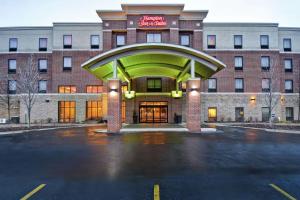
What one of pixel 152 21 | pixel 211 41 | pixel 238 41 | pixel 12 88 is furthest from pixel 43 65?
pixel 238 41

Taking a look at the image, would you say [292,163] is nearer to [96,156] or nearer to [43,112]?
[96,156]

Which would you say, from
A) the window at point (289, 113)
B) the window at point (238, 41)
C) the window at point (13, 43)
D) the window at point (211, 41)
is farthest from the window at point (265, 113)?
the window at point (13, 43)

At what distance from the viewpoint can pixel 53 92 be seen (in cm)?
3384

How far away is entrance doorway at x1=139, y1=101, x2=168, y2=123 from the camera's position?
32.9 m

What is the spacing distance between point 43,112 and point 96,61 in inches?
760

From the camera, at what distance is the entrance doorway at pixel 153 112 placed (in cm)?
3291

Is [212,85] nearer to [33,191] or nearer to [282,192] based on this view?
[282,192]

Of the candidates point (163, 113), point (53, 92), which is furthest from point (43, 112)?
point (163, 113)

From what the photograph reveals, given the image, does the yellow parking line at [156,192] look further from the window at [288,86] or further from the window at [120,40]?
the window at [288,86]

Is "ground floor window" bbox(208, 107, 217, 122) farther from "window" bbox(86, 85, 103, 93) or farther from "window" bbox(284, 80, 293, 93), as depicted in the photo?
"window" bbox(86, 85, 103, 93)

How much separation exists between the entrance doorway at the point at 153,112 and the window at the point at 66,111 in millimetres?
10421

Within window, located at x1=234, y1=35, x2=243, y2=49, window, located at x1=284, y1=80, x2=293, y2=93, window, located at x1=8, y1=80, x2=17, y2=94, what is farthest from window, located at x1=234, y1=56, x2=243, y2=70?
→ window, located at x1=8, y1=80, x2=17, y2=94

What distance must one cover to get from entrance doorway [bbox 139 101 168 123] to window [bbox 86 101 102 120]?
633cm

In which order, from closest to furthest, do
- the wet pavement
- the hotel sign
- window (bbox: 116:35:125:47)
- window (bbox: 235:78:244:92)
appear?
the wet pavement, the hotel sign, window (bbox: 116:35:125:47), window (bbox: 235:78:244:92)
